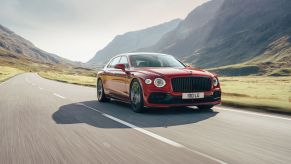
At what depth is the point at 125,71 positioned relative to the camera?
10.4 m

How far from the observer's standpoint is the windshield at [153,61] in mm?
10445

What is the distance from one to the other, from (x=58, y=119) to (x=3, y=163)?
390cm

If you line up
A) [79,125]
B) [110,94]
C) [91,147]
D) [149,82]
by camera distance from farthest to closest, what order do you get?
[110,94] < [149,82] < [79,125] < [91,147]

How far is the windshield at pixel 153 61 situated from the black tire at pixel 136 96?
855 mm

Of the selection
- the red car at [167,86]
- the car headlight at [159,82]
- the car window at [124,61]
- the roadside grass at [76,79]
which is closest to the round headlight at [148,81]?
the red car at [167,86]

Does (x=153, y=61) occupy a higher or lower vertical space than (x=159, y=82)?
higher

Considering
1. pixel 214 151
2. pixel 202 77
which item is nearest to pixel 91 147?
pixel 214 151

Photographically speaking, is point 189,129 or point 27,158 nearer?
point 27,158

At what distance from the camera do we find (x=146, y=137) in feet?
20.0

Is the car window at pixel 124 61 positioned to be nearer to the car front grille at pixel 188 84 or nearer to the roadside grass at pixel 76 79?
the car front grille at pixel 188 84

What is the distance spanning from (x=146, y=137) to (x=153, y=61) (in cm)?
470

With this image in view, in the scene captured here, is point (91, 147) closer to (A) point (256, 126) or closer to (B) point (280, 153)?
(B) point (280, 153)

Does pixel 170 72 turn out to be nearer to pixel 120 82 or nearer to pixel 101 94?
pixel 120 82

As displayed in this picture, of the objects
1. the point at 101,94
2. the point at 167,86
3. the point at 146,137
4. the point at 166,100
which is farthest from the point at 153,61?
the point at 146,137
